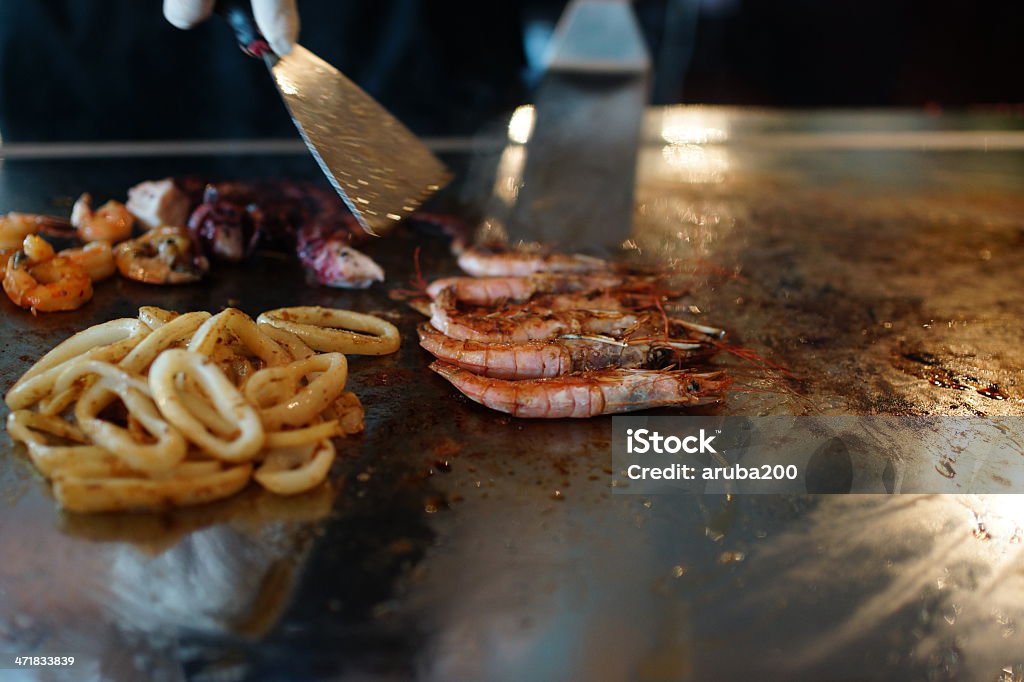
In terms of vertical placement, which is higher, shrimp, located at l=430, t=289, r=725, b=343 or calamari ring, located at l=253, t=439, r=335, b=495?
shrimp, located at l=430, t=289, r=725, b=343

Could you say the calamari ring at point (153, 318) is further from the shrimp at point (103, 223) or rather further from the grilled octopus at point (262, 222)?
the shrimp at point (103, 223)

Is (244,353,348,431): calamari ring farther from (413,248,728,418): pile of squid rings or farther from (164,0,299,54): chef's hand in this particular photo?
(164,0,299,54): chef's hand

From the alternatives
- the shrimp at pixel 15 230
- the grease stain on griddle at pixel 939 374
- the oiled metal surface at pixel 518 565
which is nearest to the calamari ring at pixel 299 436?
the oiled metal surface at pixel 518 565

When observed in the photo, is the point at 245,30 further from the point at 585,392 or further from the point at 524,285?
the point at 585,392

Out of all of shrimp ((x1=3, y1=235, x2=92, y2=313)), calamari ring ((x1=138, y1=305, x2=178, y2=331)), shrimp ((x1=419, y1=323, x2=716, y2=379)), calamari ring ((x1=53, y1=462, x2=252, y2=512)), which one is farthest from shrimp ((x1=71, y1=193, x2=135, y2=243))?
calamari ring ((x1=53, y1=462, x2=252, y2=512))

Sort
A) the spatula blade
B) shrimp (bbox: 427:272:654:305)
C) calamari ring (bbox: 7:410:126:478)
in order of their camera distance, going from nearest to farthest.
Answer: calamari ring (bbox: 7:410:126:478), the spatula blade, shrimp (bbox: 427:272:654:305)

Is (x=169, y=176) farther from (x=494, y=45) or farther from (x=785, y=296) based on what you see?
(x=785, y=296)

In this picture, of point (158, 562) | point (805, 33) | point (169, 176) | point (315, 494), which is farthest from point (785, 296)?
point (805, 33)
